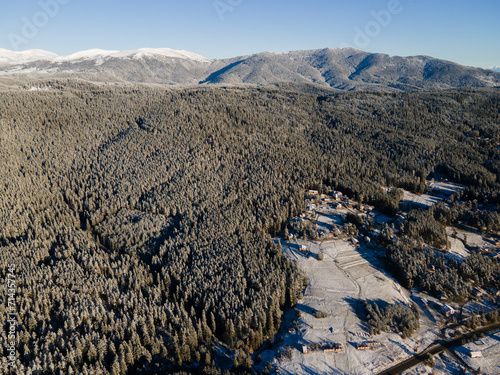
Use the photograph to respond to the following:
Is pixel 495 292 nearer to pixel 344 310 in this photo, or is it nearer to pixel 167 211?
pixel 344 310

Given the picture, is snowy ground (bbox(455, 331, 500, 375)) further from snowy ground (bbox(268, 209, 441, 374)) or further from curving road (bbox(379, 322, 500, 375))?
snowy ground (bbox(268, 209, 441, 374))

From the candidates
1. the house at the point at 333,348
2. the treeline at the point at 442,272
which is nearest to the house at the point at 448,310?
the treeline at the point at 442,272

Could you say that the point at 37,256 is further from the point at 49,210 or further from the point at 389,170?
the point at 389,170

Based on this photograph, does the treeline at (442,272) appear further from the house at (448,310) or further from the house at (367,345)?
the house at (367,345)

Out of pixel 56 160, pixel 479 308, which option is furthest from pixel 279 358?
pixel 56 160

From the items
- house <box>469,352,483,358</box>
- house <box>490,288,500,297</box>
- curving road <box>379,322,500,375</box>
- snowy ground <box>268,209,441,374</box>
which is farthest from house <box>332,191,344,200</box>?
house <box>469,352,483,358</box>
